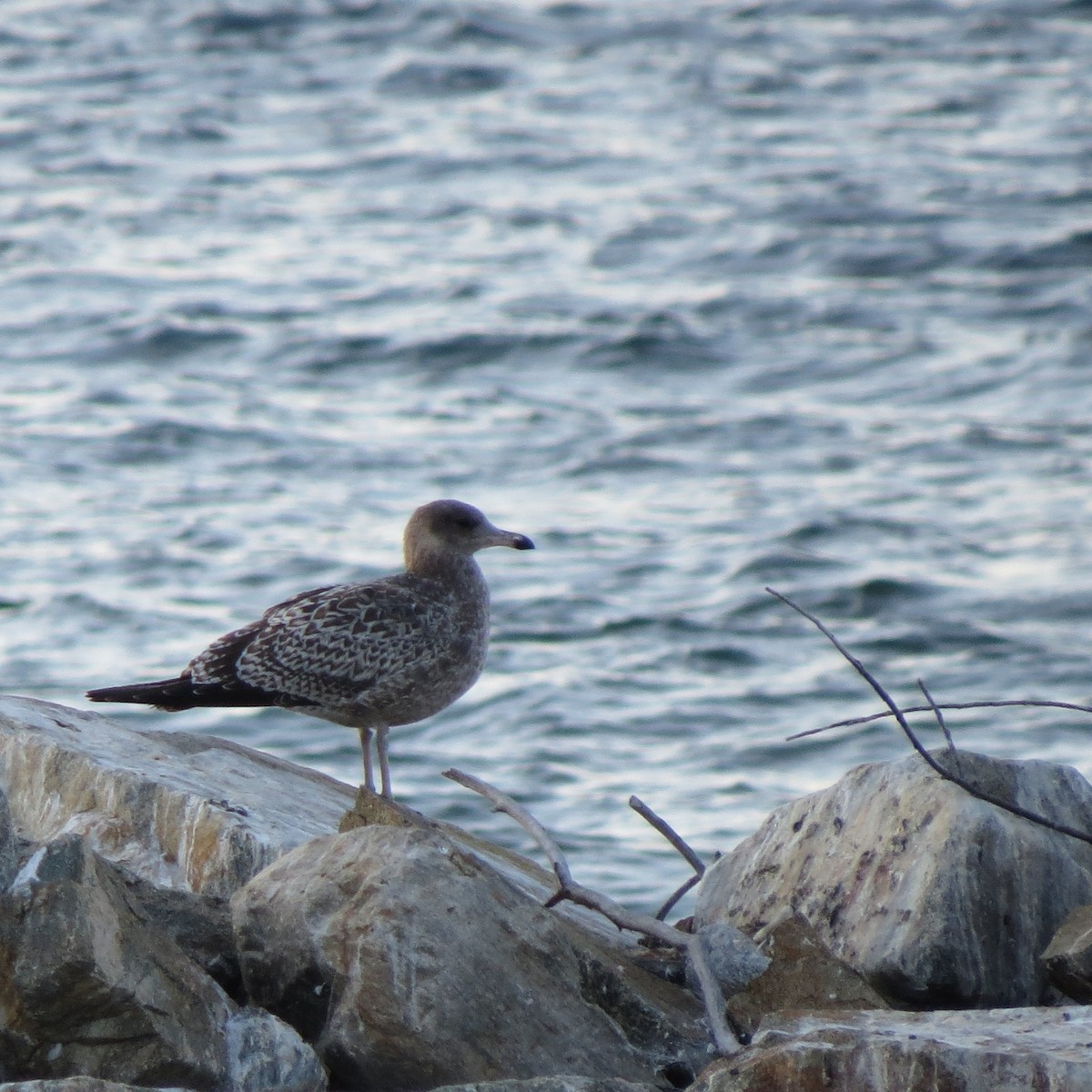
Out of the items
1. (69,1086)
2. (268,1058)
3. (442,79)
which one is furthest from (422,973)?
(442,79)

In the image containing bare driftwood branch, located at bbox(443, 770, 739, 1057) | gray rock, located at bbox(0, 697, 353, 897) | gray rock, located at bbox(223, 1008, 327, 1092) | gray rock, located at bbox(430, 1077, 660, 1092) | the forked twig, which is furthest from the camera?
the forked twig

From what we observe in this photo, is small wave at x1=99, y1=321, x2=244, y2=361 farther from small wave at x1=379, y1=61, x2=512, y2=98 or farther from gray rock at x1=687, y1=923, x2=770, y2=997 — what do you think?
gray rock at x1=687, y1=923, x2=770, y2=997

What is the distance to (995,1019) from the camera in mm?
4219

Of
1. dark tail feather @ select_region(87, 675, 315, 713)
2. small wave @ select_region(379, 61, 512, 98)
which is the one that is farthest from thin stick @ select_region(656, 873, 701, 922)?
small wave @ select_region(379, 61, 512, 98)

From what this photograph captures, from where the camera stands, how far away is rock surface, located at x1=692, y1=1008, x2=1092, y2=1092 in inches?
154

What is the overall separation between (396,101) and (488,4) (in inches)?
149

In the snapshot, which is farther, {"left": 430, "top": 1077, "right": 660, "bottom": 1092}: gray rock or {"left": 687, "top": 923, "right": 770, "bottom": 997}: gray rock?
{"left": 687, "top": 923, "right": 770, "bottom": 997}: gray rock

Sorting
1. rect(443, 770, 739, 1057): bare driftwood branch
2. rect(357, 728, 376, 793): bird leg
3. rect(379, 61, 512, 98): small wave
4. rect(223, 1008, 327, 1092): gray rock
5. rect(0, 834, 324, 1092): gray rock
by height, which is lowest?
rect(379, 61, 512, 98): small wave

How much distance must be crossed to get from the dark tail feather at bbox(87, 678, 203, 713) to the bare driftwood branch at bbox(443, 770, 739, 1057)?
145 centimetres

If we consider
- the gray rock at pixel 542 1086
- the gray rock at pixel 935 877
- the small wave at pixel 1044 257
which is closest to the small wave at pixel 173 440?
the small wave at pixel 1044 257

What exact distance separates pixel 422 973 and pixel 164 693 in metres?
2.61

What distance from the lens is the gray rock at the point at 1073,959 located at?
4.66m

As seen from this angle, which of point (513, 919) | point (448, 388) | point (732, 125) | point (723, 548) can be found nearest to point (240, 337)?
point (448, 388)

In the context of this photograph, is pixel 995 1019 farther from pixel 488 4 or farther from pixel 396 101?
pixel 488 4
